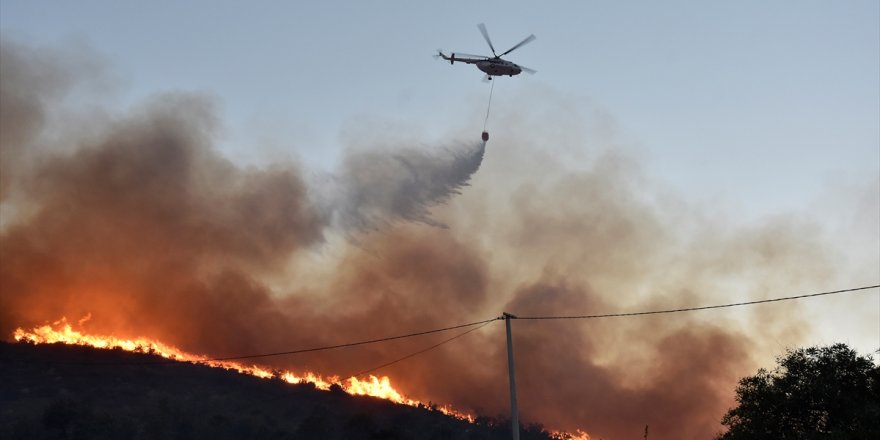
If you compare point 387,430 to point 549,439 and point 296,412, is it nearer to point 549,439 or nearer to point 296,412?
point 296,412

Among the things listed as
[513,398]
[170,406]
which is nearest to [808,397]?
[513,398]

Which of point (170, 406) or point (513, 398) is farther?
point (170, 406)

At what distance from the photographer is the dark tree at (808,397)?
47.5 meters

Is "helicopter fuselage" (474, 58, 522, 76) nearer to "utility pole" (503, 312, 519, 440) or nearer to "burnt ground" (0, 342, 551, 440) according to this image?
"utility pole" (503, 312, 519, 440)

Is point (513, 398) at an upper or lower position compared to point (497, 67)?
lower

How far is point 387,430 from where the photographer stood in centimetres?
14450

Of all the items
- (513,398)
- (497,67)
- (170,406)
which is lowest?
(513,398)

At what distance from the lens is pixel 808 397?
1932 inches

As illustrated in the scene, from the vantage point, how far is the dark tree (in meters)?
47.5

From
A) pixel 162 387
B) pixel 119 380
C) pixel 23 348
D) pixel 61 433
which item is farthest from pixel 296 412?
pixel 23 348

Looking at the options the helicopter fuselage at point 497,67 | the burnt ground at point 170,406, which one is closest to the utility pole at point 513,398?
the helicopter fuselage at point 497,67

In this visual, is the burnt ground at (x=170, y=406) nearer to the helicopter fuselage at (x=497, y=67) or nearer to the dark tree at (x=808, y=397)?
the helicopter fuselage at (x=497, y=67)

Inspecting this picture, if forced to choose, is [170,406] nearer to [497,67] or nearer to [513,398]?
[497,67]

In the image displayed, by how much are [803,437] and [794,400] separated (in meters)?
3.44
